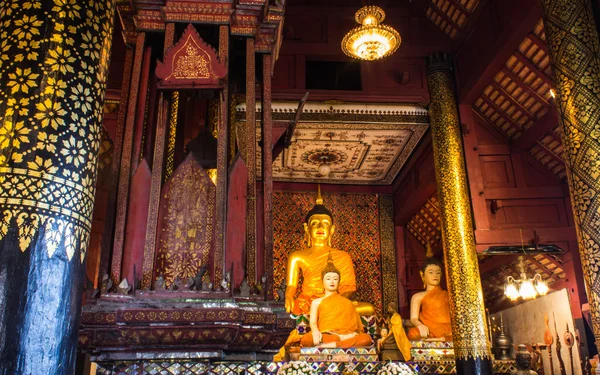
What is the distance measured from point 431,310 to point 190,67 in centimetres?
632

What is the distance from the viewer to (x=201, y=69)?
3.00m

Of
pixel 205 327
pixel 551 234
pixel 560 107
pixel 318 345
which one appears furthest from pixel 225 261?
pixel 551 234

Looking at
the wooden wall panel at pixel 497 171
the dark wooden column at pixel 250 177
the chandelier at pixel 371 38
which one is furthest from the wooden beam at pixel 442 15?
the dark wooden column at pixel 250 177

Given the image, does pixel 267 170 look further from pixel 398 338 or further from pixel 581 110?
pixel 398 338

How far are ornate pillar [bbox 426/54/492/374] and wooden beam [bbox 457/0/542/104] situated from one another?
283 millimetres

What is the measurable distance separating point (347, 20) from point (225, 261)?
5.85 m

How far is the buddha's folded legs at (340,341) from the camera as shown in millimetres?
6719

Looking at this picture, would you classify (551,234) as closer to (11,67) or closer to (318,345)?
(318,345)

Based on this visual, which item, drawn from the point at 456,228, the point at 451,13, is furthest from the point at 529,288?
the point at 451,13

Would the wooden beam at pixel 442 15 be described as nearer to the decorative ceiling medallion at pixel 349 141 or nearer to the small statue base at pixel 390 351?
the decorative ceiling medallion at pixel 349 141

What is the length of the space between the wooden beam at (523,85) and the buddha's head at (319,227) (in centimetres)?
378

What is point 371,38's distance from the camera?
5.93 meters

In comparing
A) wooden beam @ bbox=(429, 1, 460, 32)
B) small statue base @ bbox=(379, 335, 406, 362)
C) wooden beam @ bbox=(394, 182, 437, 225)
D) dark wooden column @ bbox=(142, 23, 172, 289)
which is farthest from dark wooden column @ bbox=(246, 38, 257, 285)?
wooden beam @ bbox=(394, 182, 437, 225)

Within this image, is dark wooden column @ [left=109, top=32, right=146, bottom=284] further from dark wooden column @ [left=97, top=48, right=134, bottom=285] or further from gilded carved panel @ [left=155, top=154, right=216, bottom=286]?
gilded carved panel @ [left=155, top=154, right=216, bottom=286]
